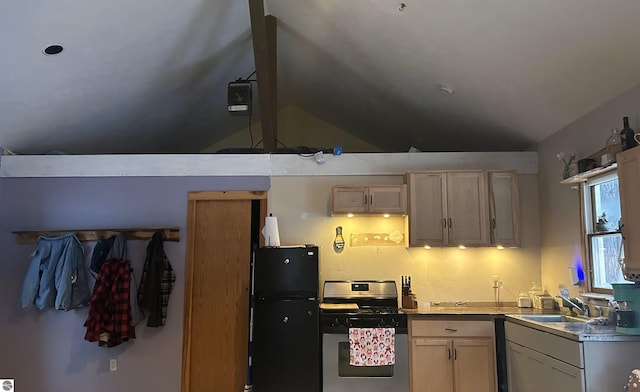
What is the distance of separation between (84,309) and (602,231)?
433cm

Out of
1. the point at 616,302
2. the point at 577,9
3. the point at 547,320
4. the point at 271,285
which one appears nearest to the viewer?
the point at 577,9

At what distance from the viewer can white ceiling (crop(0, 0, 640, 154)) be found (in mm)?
3061

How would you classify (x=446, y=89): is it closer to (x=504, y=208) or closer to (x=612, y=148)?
(x=504, y=208)

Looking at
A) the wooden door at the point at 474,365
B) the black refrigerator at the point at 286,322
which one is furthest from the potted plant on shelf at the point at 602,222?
the black refrigerator at the point at 286,322

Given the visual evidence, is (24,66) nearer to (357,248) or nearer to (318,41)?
(318,41)

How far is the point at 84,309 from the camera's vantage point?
447cm

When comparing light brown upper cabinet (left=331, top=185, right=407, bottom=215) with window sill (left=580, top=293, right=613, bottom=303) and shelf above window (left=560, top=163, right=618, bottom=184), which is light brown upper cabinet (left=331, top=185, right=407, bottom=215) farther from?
window sill (left=580, top=293, right=613, bottom=303)

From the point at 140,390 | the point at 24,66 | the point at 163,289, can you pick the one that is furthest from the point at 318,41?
the point at 140,390

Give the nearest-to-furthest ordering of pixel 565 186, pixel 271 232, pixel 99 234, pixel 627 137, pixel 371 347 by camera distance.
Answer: pixel 627 137, pixel 371 347, pixel 565 186, pixel 271 232, pixel 99 234

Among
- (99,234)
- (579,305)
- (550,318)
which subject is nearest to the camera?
(579,305)

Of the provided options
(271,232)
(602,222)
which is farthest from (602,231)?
(271,232)

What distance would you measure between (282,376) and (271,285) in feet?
2.38

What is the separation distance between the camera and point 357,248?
4590 mm

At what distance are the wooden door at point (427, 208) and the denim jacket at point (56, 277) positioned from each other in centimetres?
296
